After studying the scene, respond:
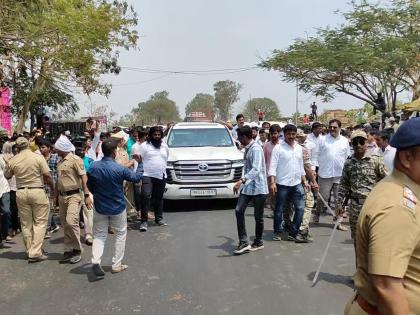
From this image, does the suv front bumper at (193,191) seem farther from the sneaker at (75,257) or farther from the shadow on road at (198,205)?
the sneaker at (75,257)

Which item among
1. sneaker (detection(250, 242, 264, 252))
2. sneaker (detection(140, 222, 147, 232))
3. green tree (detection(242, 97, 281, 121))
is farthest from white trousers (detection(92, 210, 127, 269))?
green tree (detection(242, 97, 281, 121))

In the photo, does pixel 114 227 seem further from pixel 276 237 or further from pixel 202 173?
pixel 202 173

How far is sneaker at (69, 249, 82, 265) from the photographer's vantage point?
20.6ft

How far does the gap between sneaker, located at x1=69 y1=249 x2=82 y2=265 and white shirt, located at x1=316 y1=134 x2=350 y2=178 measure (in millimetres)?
4444

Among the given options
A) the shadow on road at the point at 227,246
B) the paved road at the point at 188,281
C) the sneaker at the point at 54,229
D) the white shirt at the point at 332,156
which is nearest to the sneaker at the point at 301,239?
the paved road at the point at 188,281

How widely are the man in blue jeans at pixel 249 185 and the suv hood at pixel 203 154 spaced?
3311 millimetres

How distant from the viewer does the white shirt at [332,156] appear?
327 inches

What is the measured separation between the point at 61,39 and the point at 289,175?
10.8 meters

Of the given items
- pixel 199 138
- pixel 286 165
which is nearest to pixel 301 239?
pixel 286 165

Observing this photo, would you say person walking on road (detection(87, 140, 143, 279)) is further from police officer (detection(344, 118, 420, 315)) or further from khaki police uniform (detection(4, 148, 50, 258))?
police officer (detection(344, 118, 420, 315))

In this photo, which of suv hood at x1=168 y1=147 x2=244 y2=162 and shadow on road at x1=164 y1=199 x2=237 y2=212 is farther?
shadow on road at x1=164 y1=199 x2=237 y2=212

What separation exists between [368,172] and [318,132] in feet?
13.4

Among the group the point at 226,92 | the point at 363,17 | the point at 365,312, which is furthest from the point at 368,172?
the point at 226,92

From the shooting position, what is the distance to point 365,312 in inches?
77.9
